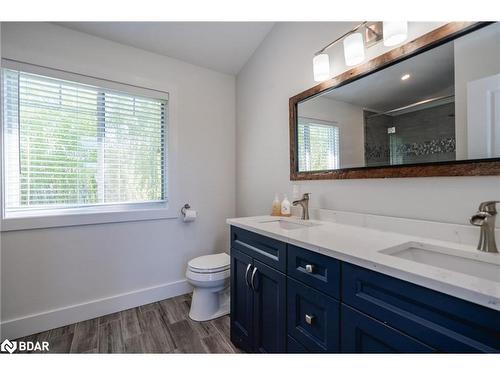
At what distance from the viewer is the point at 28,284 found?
5.35 ft

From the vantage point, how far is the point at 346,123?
1421 millimetres

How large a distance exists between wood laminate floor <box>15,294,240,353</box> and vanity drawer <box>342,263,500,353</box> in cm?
111

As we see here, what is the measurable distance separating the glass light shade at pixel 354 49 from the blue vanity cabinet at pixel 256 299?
43.7 inches

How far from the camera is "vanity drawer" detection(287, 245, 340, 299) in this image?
85 cm

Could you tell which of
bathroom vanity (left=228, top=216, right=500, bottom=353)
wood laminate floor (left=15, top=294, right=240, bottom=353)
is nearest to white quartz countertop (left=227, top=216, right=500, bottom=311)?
bathroom vanity (left=228, top=216, right=500, bottom=353)

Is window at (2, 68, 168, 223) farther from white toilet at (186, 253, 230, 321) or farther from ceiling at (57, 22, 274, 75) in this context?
white toilet at (186, 253, 230, 321)

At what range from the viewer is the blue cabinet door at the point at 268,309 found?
1109 mm

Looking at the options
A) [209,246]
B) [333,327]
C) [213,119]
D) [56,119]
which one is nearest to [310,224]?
[333,327]

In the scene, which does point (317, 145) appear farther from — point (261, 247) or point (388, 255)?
point (388, 255)

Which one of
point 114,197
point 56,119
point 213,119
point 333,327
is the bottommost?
point 333,327

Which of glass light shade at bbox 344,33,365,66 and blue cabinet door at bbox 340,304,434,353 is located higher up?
glass light shade at bbox 344,33,365,66

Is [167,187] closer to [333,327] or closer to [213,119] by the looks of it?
[213,119]

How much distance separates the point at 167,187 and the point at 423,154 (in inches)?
77.0

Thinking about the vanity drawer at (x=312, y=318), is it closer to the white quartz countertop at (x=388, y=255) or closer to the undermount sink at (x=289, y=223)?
the white quartz countertop at (x=388, y=255)
